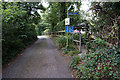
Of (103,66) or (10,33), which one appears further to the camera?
(10,33)

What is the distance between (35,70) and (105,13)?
378cm

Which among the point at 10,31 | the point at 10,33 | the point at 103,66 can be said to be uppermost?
the point at 10,31

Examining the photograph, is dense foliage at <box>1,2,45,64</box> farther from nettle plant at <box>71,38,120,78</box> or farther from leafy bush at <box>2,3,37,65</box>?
nettle plant at <box>71,38,120,78</box>

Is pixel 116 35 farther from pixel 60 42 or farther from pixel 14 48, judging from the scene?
pixel 14 48

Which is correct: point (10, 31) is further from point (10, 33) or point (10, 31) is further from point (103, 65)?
point (103, 65)

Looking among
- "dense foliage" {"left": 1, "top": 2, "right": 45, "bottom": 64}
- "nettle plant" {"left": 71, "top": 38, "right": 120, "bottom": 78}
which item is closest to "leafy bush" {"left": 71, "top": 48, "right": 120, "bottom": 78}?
"nettle plant" {"left": 71, "top": 38, "right": 120, "bottom": 78}

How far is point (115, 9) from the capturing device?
333 centimetres

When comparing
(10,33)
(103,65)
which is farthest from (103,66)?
(10,33)

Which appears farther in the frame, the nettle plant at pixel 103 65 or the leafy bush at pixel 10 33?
the leafy bush at pixel 10 33

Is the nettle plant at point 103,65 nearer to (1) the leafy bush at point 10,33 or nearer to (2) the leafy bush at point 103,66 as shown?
(2) the leafy bush at point 103,66

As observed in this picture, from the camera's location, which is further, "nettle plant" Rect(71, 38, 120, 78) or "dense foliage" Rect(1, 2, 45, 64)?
"dense foliage" Rect(1, 2, 45, 64)

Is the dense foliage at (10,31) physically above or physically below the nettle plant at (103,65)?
above

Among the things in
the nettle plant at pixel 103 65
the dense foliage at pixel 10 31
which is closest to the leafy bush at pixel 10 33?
the dense foliage at pixel 10 31

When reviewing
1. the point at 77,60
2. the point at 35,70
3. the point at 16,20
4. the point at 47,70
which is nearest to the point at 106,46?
the point at 77,60
